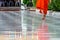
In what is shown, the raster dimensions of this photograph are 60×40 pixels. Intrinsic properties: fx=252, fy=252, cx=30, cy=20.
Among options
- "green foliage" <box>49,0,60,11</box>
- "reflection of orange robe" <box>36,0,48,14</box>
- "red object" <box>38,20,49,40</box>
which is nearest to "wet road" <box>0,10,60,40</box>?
"red object" <box>38,20,49,40</box>

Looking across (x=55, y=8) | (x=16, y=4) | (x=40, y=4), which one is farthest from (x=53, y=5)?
(x=16, y=4)

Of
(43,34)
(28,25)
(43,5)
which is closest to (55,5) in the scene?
(43,5)

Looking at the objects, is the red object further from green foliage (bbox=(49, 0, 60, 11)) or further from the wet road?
green foliage (bbox=(49, 0, 60, 11))

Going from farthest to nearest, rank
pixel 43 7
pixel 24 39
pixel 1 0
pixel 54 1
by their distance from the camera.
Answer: pixel 1 0
pixel 54 1
pixel 43 7
pixel 24 39

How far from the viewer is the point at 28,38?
19.5 ft

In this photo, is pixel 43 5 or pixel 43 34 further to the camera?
pixel 43 5

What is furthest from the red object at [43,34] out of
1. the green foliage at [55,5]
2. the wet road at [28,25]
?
the green foliage at [55,5]

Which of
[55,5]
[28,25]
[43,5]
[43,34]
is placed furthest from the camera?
[55,5]

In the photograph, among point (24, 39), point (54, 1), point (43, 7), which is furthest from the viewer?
point (54, 1)

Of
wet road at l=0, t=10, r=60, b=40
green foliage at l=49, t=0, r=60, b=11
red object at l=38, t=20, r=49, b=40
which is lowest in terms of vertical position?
green foliage at l=49, t=0, r=60, b=11

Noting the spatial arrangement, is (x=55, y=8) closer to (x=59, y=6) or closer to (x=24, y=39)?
(x=59, y=6)

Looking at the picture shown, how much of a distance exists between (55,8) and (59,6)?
0.46 metres

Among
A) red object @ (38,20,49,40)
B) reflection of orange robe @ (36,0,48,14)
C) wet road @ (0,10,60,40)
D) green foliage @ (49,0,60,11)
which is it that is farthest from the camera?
green foliage @ (49,0,60,11)

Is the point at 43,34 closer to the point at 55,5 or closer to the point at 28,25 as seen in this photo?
the point at 28,25
